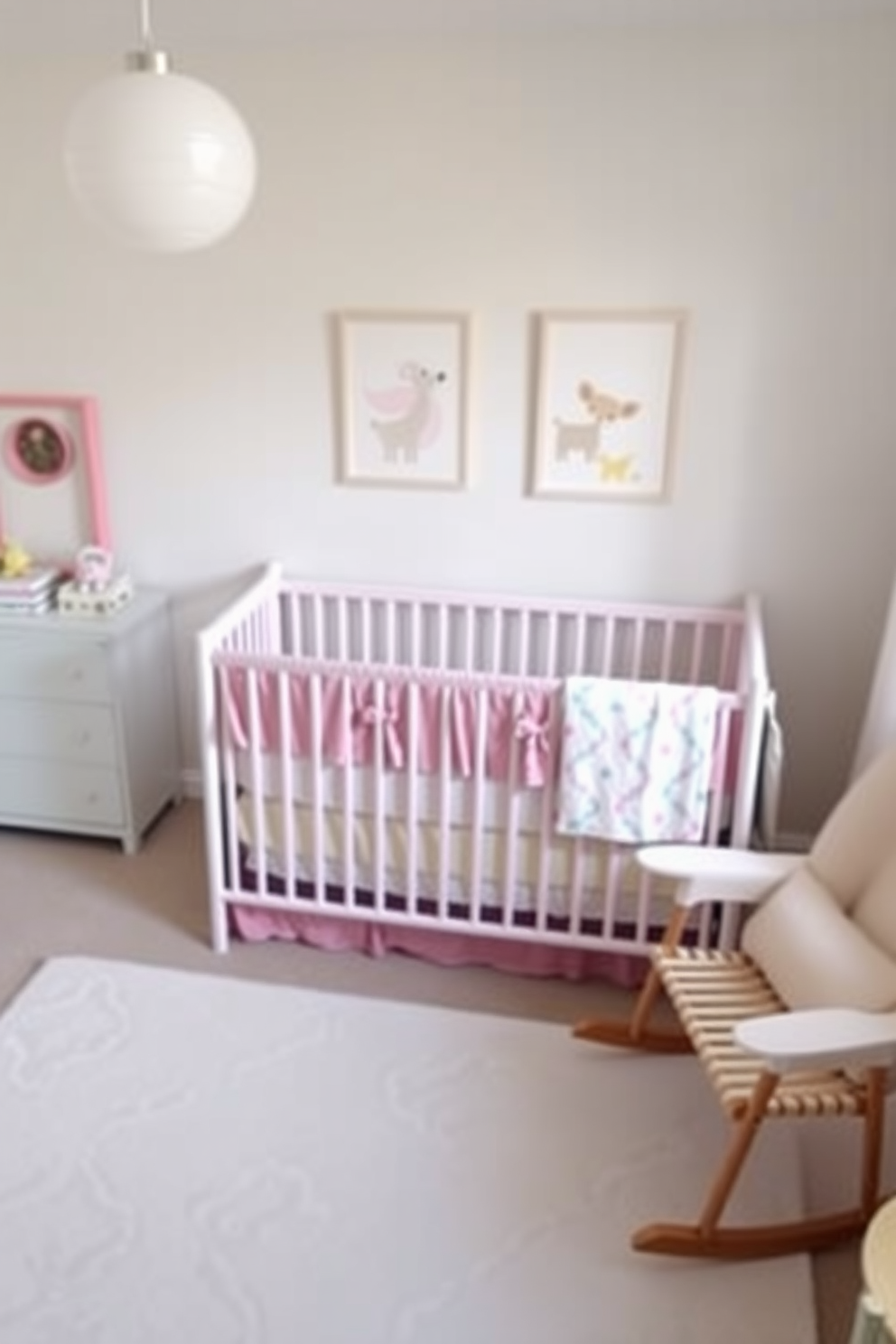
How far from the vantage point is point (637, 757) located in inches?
92.4

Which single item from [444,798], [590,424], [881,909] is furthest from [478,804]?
[590,424]

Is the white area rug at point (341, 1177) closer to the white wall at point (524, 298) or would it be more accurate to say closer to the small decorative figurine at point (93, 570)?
the small decorative figurine at point (93, 570)

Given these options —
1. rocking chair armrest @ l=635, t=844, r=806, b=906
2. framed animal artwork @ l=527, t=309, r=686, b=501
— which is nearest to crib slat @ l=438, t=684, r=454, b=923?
rocking chair armrest @ l=635, t=844, r=806, b=906

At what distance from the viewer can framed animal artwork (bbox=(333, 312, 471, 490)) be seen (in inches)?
114

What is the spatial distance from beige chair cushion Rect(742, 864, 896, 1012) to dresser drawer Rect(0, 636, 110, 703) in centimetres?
189

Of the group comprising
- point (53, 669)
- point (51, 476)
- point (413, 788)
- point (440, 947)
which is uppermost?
point (51, 476)

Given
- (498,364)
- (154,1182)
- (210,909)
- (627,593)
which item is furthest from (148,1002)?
(498,364)

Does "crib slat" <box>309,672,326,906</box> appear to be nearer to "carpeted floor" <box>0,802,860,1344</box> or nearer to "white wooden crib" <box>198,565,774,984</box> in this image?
"white wooden crib" <box>198,565,774,984</box>

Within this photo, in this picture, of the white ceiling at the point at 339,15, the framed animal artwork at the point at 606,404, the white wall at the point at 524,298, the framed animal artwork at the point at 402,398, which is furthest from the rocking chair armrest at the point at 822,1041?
the white ceiling at the point at 339,15

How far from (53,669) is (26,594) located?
255 millimetres

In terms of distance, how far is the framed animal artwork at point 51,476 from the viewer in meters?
3.15

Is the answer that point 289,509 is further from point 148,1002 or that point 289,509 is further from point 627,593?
point 148,1002

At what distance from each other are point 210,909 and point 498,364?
170 cm

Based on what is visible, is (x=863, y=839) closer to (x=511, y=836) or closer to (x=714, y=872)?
(x=714, y=872)
